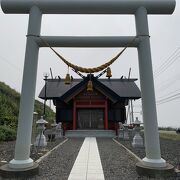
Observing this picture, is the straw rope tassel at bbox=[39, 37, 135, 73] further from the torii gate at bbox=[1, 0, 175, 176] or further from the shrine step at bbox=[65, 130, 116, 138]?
the shrine step at bbox=[65, 130, 116, 138]

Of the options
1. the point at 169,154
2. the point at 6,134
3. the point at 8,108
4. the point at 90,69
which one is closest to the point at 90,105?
the point at 8,108

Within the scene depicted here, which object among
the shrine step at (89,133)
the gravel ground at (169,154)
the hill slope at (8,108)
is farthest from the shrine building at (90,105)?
the gravel ground at (169,154)

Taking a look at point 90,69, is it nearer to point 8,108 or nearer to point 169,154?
point 169,154

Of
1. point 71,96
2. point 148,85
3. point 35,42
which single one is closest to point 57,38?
point 35,42

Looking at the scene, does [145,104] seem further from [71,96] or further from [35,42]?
[71,96]

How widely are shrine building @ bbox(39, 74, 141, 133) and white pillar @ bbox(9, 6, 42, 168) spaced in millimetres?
14156

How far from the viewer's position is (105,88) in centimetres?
1983

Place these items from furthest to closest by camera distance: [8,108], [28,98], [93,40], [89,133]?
1. [8,108]
2. [89,133]
3. [93,40]
4. [28,98]

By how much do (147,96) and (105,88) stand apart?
14902mm

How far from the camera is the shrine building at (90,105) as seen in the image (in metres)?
19.7

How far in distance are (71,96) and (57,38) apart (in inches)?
573

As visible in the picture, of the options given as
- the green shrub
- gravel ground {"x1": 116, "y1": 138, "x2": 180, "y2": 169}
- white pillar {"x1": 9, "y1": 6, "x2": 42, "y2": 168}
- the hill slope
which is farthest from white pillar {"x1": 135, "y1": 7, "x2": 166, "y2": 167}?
the hill slope

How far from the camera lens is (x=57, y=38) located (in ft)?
17.4

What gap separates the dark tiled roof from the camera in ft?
65.1
